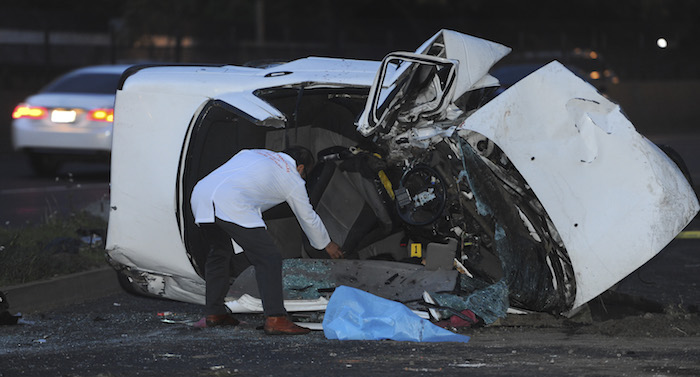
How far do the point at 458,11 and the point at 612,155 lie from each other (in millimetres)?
33700

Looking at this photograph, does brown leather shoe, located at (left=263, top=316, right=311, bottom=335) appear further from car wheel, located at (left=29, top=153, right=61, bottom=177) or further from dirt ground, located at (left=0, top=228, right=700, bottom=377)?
car wheel, located at (left=29, top=153, right=61, bottom=177)

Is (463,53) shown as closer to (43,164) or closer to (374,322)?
(374,322)

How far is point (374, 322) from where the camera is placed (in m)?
6.46

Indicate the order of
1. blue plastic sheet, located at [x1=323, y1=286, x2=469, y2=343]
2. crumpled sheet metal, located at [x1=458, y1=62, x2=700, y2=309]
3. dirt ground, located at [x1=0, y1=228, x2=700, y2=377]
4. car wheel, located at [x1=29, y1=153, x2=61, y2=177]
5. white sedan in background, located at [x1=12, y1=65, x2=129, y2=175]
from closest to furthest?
1. dirt ground, located at [x1=0, y1=228, x2=700, y2=377]
2. crumpled sheet metal, located at [x1=458, y1=62, x2=700, y2=309]
3. blue plastic sheet, located at [x1=323, y1=286, x2=469, y2=343]
4. white sedan in background, located at [x1=12, y1=65, x2=129, y2=175]
5. car wheel, located at [x1=29, y1=153, x2=61, y2=177]

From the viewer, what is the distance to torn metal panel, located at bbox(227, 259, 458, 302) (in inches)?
271

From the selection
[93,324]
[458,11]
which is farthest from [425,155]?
[458,11]

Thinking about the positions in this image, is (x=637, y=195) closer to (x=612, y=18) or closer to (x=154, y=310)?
(x=154, y=310)

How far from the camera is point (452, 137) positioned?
21.7 ft

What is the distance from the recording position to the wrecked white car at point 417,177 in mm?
6254

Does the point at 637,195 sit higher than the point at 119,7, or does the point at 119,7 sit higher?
the point at 119,7

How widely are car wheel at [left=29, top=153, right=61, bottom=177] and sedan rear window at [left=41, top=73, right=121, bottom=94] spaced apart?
952 millimetres

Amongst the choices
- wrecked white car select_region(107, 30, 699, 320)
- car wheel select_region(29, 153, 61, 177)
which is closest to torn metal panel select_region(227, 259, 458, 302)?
wrecked white car select_region(107, 30, 699, 320)

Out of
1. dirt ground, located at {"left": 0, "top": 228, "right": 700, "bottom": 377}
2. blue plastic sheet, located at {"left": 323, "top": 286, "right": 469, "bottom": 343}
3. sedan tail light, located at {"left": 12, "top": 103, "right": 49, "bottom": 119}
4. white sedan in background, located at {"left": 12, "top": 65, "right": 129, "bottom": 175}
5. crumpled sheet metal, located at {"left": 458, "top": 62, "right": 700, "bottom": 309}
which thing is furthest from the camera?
sedan tail light, located at {"left": 12, "top": 103, "right": 49, "bottom": 119}

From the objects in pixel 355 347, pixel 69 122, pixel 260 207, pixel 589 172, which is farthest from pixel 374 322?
pixel 69 122
